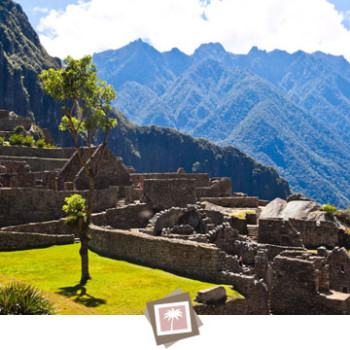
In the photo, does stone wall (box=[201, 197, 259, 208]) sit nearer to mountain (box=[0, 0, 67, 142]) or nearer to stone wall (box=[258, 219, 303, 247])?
stone wall (box=[258, 219, 303, 247])

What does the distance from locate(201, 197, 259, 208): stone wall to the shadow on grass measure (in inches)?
1093

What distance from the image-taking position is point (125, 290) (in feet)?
50.8

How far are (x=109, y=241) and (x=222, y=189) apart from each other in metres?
27.9

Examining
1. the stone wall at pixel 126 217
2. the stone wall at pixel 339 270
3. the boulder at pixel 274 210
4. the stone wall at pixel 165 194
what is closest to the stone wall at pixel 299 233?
the stone wall at pixel 339 270

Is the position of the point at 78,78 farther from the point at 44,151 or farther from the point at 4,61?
the point at 4,61

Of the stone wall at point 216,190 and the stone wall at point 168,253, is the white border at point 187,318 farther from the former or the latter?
the stone wall at point 216,190

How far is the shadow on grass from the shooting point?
14.3m

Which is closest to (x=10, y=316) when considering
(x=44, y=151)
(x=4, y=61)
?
(x=44, y=151)

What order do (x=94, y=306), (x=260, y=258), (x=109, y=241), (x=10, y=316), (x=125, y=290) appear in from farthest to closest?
(x=109, y=241)
(x=260, y=258)
(x=125, y=290)
(x=94, y=306)
(x=10, y=316)

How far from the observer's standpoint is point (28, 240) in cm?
2245

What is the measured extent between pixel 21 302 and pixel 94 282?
4471 mm

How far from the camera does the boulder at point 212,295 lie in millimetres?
14473

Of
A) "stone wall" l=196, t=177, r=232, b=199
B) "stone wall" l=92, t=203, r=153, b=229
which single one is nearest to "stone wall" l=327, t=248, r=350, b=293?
"stone wall" l=92, t=203, r=153, b=229

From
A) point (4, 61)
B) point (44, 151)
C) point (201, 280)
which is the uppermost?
point (4, 61)
